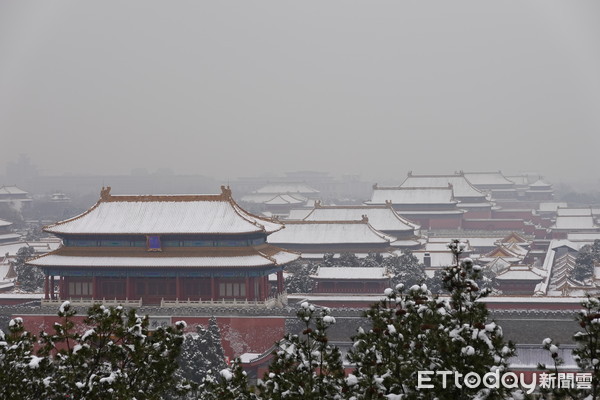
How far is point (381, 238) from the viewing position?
57938 millimetres

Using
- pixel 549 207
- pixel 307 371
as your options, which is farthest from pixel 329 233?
pixel 549 207

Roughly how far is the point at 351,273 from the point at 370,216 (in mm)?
20701

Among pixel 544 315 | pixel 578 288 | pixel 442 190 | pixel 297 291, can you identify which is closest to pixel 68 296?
pixel 297 291

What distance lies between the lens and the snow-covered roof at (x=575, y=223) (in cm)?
8538

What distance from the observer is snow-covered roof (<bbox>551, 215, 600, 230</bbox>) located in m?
85.4

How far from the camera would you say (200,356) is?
3033 centimetres

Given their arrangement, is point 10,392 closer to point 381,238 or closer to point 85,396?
point 85,396

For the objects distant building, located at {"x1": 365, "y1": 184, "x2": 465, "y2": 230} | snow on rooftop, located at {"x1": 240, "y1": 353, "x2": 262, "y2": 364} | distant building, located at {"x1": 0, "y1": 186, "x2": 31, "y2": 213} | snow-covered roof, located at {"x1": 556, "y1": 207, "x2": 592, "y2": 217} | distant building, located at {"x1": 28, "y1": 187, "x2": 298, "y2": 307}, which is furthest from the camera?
distant building, located at {"x1": 0, "y1": 186, "x2": 31, "y2": 213}

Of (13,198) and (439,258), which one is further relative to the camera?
(13,198)

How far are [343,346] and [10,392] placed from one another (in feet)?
72.8

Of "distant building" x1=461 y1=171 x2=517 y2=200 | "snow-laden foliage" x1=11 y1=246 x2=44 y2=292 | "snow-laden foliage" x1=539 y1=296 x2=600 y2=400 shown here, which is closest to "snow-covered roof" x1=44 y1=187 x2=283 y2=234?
"snow-laden foliage" x1=11 y1=246 x2=44 y2=292

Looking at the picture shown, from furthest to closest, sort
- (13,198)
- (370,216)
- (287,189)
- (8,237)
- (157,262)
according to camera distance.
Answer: (287,189)
(13,198)
(8,237)
(370,216)
(157,262)

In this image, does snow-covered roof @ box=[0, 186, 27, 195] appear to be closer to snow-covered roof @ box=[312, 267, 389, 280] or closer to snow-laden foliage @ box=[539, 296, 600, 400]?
snow-covered roof @ box=[312, 267, 389, 280]

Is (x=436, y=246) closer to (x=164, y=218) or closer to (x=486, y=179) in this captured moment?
(x=164, y=218)
